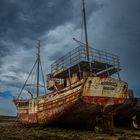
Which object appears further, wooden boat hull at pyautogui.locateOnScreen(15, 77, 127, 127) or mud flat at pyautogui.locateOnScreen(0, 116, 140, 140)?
wooden boat hull at pyautogui.locateOnScreen(15, 77, 127, 127)

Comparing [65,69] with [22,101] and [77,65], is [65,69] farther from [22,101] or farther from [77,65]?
[22,101]

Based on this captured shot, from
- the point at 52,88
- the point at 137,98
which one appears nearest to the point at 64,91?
the point at 52,88

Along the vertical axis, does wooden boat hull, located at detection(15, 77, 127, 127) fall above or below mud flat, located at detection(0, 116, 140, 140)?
above

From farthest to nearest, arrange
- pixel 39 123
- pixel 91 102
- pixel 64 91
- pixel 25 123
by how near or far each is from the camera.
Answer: pixel 25 123, pixel 39 123, pixel 64 91, pixel 91 102

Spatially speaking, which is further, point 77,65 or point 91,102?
point 77,65

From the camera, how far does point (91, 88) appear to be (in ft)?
71.9

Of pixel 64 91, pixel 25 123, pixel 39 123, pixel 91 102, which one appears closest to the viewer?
pixel 91 102

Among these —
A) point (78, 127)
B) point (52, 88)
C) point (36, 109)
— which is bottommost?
point (78, 127)

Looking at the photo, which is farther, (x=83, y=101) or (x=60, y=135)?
(x=83, y=101)

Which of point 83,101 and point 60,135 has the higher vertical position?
point 83,101

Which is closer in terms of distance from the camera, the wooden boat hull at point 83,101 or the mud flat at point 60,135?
the mud flat at point 60,135

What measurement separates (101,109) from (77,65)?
4.29m

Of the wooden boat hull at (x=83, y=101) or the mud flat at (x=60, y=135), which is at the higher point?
the wooden boat hull at (x=83, y=101)

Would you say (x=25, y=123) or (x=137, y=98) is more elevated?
(x=137, y=98)
